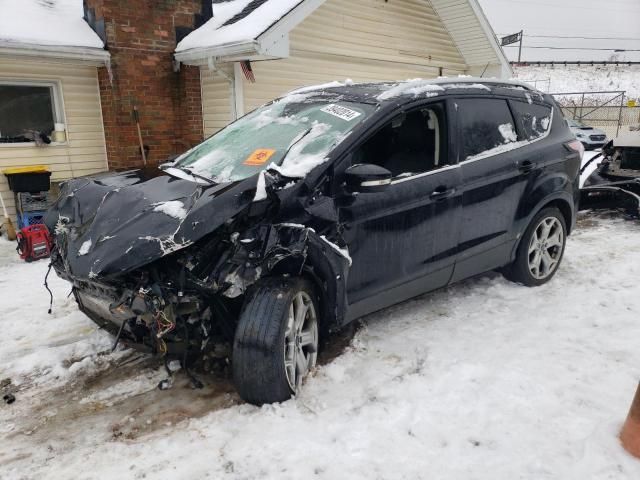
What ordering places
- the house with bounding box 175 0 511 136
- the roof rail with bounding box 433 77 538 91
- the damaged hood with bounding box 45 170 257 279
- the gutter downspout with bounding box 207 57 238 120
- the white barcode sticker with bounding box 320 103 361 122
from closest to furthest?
1. the damaged hood with bounding box 45 170 257 279
2. the white barcode sticker with bounding box 320 103 361 122
3. the roof rail with bounding box 433 77 538 91
4. the house with bounding box 175 0 511 136
5. the gutter downspout with bounding box 207 57 238 120

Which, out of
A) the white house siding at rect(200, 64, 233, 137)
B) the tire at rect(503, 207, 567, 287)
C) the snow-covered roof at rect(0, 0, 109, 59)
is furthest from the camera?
the white house siding at rect(200, 64, 233, 137)

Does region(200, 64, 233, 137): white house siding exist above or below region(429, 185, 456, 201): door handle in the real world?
above

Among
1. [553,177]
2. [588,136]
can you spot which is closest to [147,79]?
[553,177]

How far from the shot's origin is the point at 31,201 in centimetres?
757

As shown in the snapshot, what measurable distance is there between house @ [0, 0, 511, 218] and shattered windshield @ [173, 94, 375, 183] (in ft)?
13.8

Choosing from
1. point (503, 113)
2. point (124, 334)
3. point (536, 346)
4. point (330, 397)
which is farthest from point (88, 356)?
point (503, 113)

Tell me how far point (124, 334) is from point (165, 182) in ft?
3.19

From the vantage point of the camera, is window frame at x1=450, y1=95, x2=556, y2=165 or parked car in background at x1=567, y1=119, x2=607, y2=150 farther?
parked car in background at x1=567, y1=119, x2=607, y2=150

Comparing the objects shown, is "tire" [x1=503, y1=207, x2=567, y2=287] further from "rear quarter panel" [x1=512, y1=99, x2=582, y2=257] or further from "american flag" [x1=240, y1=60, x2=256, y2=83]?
"american flag" [x1=240, y1=60, x2=256, y2=83]

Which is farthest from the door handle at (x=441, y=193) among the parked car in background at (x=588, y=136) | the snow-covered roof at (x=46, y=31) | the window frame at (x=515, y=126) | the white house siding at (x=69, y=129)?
the parked car in background at (x=588, y=136)

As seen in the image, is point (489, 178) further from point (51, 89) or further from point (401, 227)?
point (51, 89)

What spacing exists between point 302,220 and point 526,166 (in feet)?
7.73

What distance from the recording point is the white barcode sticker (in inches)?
133

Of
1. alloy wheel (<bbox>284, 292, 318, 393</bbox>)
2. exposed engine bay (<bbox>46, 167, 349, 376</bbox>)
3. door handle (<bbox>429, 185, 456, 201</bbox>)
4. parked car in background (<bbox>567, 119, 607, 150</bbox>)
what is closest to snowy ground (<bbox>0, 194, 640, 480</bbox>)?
alloy wheel (<bbox>284, 292, 318, 393</bbox>)
